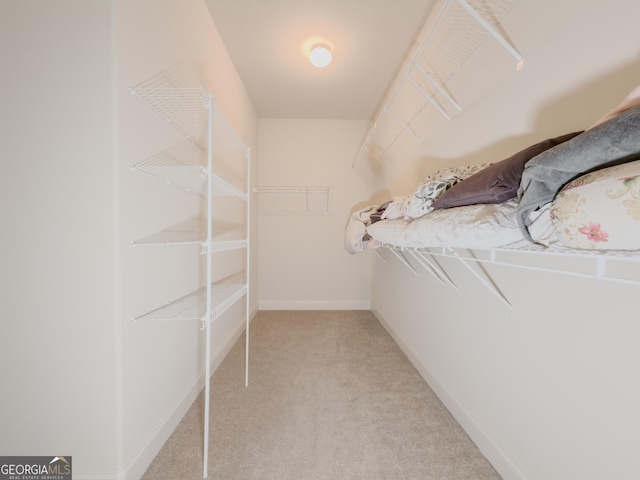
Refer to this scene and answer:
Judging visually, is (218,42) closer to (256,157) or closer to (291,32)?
(291,32)

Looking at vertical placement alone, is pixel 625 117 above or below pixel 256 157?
below

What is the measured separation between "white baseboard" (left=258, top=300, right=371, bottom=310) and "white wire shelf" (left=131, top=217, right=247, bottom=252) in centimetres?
143

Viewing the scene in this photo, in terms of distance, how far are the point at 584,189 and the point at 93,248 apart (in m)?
1.39

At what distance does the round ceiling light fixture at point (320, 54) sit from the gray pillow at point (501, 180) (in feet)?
5.43

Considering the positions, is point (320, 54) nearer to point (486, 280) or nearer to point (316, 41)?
point (316, 41)

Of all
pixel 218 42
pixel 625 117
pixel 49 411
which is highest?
pixel 218 42

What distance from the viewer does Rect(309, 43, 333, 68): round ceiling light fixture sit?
6.54ft

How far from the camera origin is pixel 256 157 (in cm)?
Result: 327

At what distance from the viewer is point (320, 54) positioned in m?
2.01

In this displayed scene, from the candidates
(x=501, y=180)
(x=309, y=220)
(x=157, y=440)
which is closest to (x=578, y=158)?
(x=501, y=180)

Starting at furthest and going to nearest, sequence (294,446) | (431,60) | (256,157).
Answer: (256,157)
(431,60)
(294,446)

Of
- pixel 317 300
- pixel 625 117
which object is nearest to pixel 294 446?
pixel 625 117

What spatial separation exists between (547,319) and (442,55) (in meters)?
1.47

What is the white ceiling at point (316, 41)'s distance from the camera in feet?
5.62
